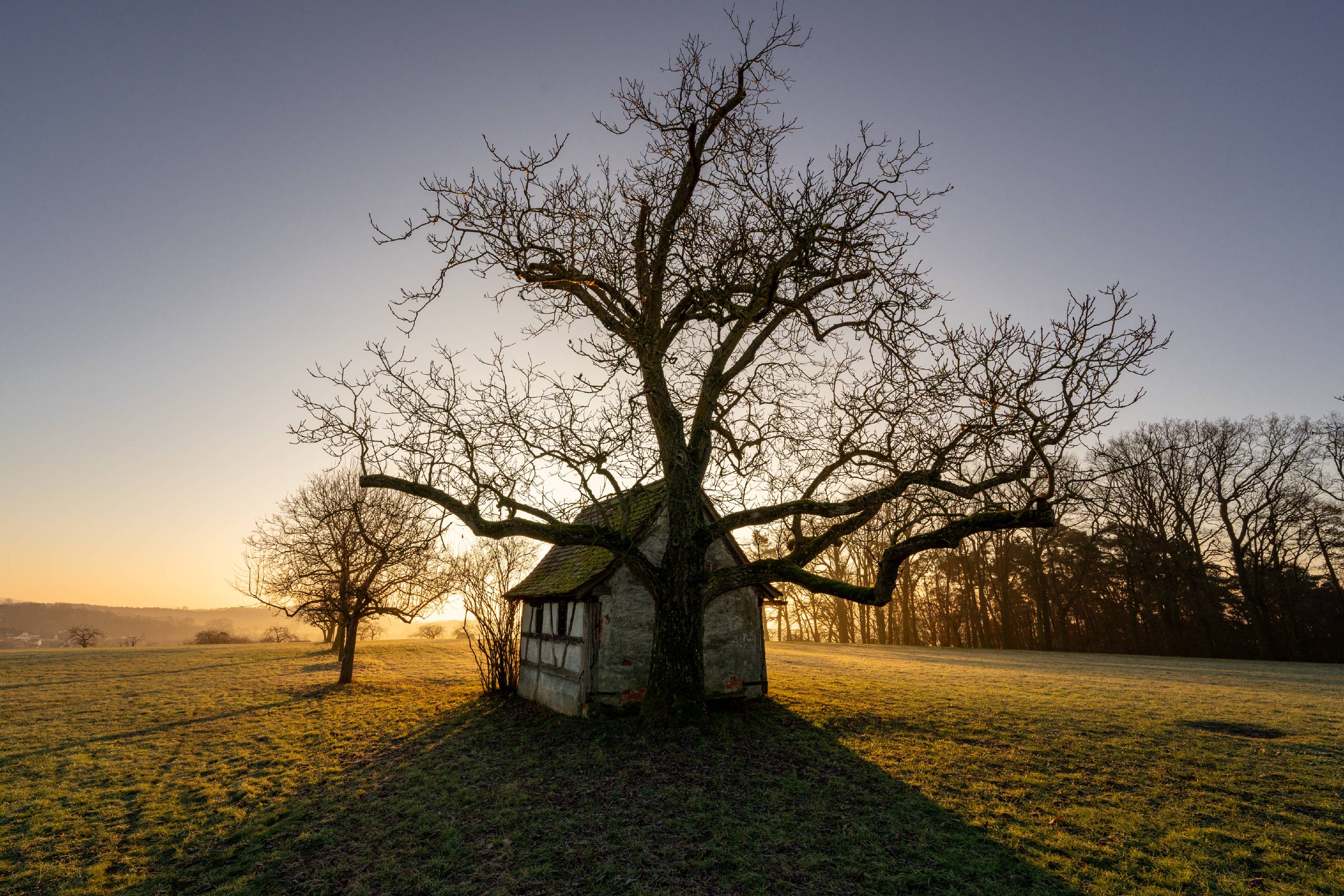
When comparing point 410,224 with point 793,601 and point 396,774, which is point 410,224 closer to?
point 396,774


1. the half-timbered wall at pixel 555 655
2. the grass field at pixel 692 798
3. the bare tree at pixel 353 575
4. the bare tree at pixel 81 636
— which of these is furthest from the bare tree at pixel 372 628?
the bare tree at pixel 81 636

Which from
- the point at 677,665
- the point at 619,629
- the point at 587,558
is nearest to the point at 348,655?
the point at 587,558

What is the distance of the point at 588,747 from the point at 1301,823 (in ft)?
34.0

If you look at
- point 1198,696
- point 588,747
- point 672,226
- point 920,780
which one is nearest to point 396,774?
point 588,747

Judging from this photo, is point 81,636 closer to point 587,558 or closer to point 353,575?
point 353,575

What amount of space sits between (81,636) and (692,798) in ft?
183

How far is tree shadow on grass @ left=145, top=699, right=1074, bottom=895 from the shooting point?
6.03m

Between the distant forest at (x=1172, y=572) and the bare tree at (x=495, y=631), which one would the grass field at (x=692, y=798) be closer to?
the bare tree at (x=495, y=631)

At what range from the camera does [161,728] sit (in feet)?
44.9

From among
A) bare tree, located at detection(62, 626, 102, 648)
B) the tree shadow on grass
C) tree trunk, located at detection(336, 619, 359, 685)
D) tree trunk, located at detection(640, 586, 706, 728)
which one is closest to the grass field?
the tree shadow on grass

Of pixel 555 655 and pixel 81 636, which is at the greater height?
pixel 555 655

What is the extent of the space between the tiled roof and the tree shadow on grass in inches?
156

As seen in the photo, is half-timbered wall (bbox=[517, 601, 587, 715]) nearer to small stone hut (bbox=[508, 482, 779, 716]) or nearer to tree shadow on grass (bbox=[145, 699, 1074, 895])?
small stone hut (bbox=[508, 482, 779, 716])

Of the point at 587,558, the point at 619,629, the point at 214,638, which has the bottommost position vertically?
the point at 214,638
